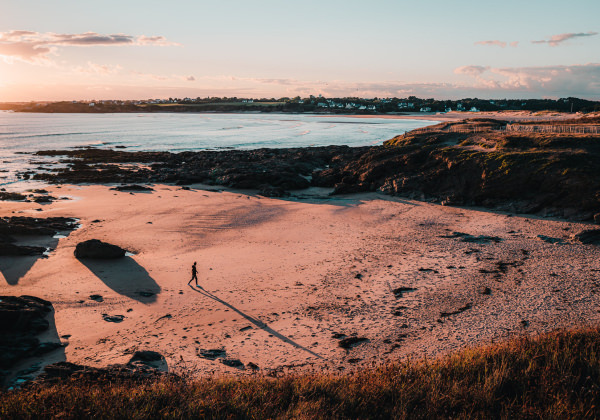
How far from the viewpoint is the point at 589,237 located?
20.1 meters

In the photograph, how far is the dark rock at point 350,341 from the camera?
11.6m

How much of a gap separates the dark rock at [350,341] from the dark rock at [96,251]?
1237 cm

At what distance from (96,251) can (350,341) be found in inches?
518

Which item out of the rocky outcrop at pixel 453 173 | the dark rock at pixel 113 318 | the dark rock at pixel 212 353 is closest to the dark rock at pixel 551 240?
the rocky outcrop at pixel 453 173

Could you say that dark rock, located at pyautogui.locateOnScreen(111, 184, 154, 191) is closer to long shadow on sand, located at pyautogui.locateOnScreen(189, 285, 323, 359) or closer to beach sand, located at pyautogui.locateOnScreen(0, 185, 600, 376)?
beach sand, located at pyautogui.locateOnScreen(0, 185, 600, 376)

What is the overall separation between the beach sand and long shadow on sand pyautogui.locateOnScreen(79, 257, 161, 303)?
0.08 metres

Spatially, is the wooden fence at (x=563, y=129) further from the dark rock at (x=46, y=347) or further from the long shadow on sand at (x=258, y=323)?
the dark rock at (x=46, y=347)

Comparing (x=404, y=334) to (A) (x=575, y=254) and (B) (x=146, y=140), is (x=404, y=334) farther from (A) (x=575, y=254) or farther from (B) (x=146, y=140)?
(B) (x=146, y=140)

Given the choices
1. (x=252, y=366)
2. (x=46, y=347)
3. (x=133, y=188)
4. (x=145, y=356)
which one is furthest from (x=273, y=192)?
(x=252, y=366)

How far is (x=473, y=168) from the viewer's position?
106 feet

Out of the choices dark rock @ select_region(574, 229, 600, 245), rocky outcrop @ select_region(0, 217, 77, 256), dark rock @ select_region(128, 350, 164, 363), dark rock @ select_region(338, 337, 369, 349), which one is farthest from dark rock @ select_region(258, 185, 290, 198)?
dark rock @ select_region(128, 350, 164, 363)

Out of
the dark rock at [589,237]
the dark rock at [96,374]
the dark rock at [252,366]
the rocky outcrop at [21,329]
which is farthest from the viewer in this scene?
the dark rock at [589,237]

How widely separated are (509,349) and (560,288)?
25.6 ft

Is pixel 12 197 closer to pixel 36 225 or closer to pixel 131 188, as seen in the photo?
pixel 131 188
